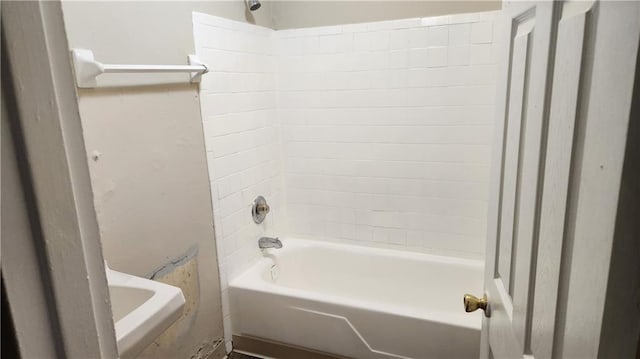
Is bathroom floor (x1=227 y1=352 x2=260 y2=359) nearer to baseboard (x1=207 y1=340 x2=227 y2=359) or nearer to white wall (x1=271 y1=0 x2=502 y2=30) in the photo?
baseboard (x1=207 y1=340 x2=227 y2=359)

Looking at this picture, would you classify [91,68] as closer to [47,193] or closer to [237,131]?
[237,131]

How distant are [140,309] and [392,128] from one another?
1668mm

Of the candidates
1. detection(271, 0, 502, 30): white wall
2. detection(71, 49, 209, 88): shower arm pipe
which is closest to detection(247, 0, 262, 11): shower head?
detection(271, 0, 502, 30): white wall

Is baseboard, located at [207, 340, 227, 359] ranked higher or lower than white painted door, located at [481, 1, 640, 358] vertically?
lower

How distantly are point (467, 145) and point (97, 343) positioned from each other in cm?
216

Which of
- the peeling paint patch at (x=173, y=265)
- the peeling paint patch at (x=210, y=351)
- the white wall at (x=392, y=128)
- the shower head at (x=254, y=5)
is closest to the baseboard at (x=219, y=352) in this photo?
the peeling paint patch at (x=210, y=351)

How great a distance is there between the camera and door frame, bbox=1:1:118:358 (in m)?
0.38

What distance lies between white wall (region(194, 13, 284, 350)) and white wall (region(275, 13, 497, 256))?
150 millimetres

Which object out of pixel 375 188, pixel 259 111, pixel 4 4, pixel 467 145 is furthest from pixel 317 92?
pixel 4 4

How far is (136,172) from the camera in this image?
171cm

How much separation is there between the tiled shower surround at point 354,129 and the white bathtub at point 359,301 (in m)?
0.11

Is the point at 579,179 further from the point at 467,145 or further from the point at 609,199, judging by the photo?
the point at 467,145

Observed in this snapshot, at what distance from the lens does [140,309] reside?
49.6 inches

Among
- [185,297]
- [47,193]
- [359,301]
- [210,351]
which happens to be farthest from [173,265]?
[47,193]
